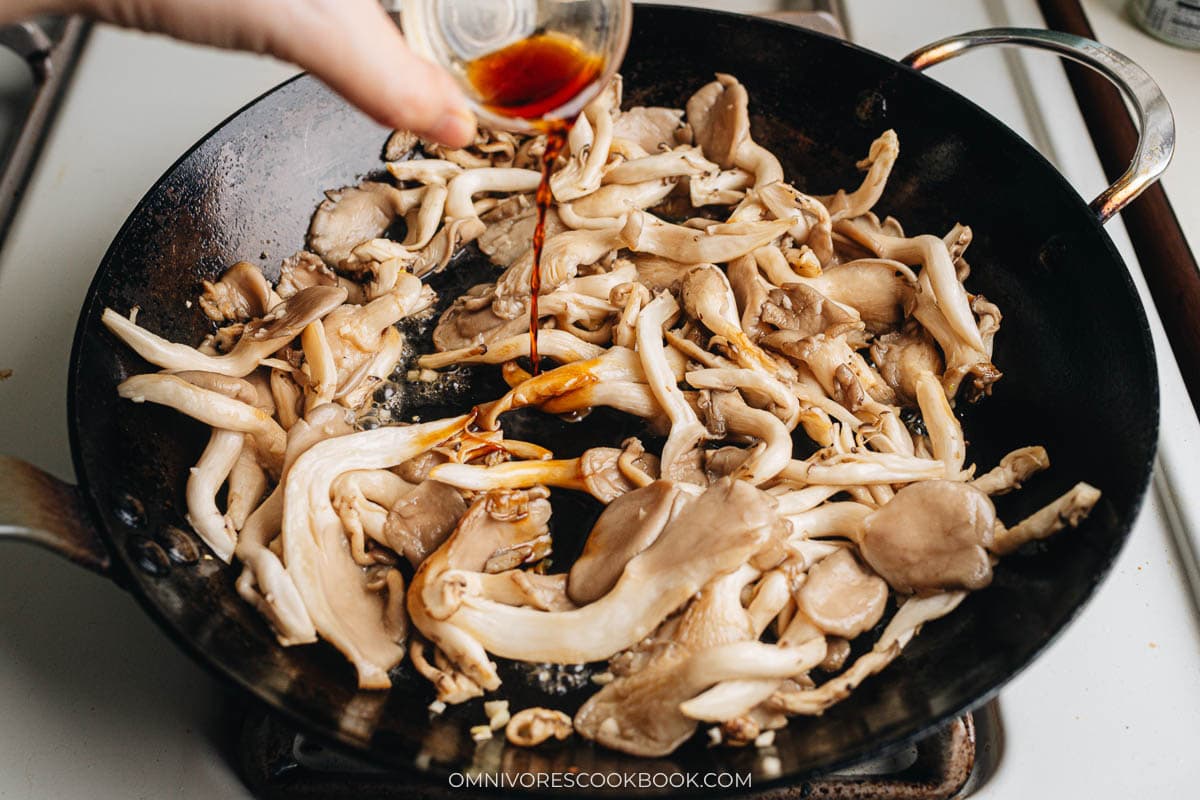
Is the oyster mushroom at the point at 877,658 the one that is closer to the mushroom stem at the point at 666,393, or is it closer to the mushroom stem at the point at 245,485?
the mushroom stem at the point at 666,393

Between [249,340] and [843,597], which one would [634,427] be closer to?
[843,597]

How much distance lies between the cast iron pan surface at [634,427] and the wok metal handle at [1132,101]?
7 cm

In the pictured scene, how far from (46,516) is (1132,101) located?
1824mm

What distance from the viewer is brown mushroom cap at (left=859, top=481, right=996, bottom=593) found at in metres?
1.36

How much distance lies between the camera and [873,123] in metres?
1.97

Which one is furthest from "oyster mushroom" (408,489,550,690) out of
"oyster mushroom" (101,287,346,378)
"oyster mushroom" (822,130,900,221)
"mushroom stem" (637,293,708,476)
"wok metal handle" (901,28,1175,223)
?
"wok metal handle" (901,28,1175,223)

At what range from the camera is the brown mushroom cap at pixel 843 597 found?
1.36 m

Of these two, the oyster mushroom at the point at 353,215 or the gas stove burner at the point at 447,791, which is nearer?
the gas stove burner at the point at 447,791

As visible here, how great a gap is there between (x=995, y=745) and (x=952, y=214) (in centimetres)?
101

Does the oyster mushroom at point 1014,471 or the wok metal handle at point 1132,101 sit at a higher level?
the wok metal handle at point 1132,101

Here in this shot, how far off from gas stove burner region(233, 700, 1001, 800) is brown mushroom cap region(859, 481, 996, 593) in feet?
0.74

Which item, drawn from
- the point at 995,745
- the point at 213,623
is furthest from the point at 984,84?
the point at 213,623

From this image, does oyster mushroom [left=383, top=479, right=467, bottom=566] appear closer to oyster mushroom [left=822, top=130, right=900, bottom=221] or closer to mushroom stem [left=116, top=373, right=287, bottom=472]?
mushroom stem [left=116, top=373, right=287, bottom=472]

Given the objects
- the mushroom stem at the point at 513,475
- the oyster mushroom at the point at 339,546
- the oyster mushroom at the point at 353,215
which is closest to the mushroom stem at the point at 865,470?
the mushroom stem at the point at 513,475
